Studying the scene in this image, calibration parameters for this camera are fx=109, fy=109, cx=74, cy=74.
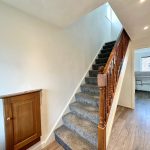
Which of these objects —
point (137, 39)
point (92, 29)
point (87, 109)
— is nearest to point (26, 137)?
point (87, 109)

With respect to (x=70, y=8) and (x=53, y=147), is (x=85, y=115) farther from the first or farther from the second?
(x=70, y=8)

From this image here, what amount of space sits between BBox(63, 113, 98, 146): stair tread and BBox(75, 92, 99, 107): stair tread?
37cm

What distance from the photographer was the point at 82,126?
194 centimetres

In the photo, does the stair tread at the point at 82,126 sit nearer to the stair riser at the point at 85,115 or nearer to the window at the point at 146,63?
the stair riser at the point at 85,115

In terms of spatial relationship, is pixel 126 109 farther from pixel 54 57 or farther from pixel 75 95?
pixel 54 57

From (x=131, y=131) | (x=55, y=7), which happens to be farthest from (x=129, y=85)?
(x=55, y=7)

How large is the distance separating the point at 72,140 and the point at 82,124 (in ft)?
1.02

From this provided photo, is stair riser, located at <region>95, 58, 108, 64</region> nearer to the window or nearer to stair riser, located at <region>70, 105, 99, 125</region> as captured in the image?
stair riser, located at <region>70, 105, 99, 125</region>

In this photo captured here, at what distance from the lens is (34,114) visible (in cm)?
168

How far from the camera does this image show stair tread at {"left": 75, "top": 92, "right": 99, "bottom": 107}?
2.29 m

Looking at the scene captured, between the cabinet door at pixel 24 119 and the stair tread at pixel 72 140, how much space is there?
0.44 metres

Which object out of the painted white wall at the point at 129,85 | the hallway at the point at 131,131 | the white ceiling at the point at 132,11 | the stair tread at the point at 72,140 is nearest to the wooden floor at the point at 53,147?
the stair tread at the point at 72,140

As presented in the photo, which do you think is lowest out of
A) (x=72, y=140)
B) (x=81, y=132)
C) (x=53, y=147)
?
(x=53, y=147)

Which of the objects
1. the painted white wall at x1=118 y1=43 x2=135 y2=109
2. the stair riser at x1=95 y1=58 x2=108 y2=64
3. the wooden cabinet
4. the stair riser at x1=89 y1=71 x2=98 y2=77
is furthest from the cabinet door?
the painted white wall at x1=118 y1=43 x2=135 y2=109
